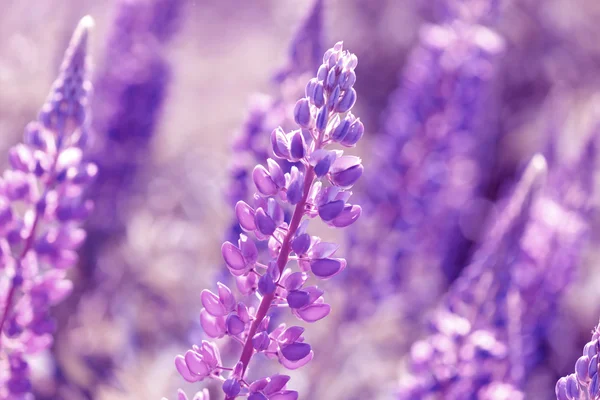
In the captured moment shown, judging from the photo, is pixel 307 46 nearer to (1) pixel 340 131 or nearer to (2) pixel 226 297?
(1) pixel 340 131

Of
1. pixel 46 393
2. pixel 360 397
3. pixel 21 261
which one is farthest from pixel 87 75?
pixel 360 397

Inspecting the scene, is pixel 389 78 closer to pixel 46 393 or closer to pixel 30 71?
pixel 30 71

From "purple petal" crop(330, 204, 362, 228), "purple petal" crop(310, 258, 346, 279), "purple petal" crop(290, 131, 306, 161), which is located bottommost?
"purple petal" crop(310, 258, 346, 279)

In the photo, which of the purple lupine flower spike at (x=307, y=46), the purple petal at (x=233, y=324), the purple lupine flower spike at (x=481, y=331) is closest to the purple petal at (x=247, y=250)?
the purple petal at (x=233, y=324)

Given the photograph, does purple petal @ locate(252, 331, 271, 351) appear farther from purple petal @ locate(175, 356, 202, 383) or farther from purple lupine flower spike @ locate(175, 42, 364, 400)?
purple petal @ locate(175, 356, 202, 383)

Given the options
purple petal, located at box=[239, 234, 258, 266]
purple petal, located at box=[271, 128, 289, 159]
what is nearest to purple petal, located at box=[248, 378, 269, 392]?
purple petal, located at box=[239, 234, 258, 266]

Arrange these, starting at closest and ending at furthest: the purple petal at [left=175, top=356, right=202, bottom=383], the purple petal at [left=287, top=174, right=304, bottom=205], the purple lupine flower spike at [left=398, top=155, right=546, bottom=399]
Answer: the purple petal at [left=287, top=174, right=304, bottom=205], the purple petal at [left=175, top=356, right=202, bottom=383], the purple lupine flower spike at [left=398, top=155, right=546, bottom=399]
